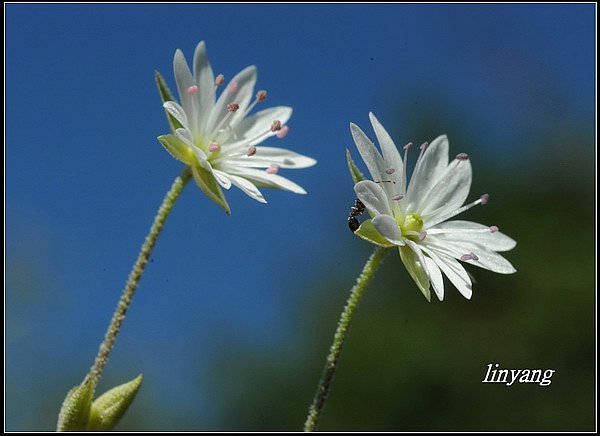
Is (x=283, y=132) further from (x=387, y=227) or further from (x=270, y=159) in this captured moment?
(x=387, y=227)

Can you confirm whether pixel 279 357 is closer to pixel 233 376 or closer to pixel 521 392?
pixel 233 376

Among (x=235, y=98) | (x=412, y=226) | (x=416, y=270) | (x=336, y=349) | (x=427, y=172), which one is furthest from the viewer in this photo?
(x=235, y=98)

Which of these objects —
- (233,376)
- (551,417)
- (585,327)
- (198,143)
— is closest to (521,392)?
(551,417)

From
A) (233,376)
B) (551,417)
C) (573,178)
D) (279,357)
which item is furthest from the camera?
(573,178)

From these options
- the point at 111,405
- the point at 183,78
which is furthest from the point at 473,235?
the point at 111,405

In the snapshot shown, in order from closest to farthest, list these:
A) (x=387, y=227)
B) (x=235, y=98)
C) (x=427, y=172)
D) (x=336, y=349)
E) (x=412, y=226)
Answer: (x=336, y=349) < (x=387, y=227) < (x=412, y=226) < (x=427, y=172) < (x=235, y=98)

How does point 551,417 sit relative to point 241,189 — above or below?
above
